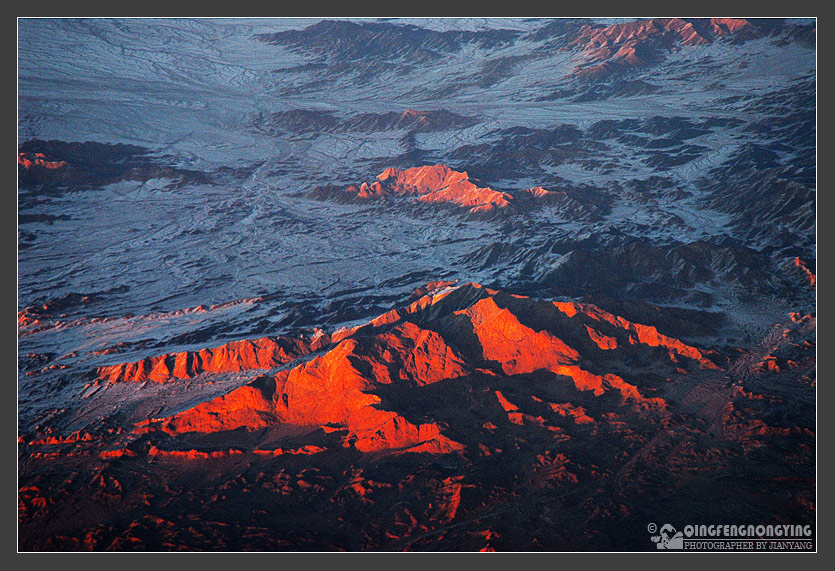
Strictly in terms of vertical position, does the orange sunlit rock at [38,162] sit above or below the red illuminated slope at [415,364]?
above

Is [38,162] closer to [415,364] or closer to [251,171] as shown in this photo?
[251,171]

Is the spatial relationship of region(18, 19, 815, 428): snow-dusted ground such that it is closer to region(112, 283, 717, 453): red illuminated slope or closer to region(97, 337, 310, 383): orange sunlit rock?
region(97, 337, 310, 383): orange sunlit rock

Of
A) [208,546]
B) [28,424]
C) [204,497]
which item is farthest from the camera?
[28,424]

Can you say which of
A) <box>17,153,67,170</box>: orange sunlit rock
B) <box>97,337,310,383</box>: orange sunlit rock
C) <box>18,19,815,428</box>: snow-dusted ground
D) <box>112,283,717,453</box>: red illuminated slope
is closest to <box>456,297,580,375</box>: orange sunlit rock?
<box>112,283,717,453</box>: red illuminated slope

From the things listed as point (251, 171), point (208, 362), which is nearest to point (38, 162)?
point (251, 171)

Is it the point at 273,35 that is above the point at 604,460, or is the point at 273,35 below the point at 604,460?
above

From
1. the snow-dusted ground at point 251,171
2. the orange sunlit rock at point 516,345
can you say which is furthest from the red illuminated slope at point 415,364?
the snow-dusted ground at point 251,171

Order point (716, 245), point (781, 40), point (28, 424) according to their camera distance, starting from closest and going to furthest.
Result: point (28, 424) < point (716, 245) < point (781, 40)

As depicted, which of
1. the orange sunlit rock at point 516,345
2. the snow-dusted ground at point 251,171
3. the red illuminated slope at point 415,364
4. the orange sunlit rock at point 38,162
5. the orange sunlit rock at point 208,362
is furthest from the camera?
the orange sunlit rock at point 38,162

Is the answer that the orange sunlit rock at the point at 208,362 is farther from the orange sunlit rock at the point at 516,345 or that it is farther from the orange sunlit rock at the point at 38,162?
the orange sunlit rock at the point at 38,162

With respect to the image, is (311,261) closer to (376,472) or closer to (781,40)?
(376,472)

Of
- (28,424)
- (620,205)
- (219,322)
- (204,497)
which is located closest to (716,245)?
(620,205)
